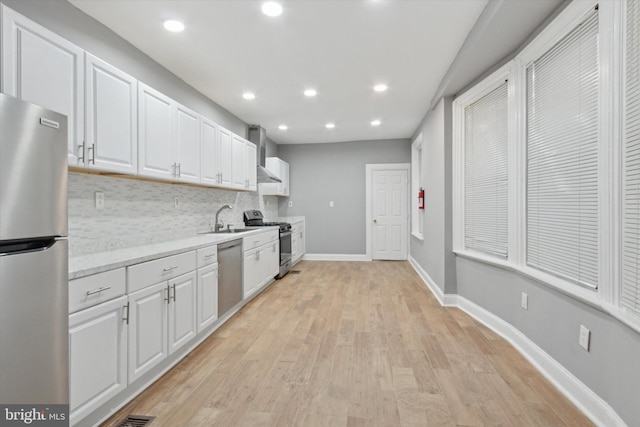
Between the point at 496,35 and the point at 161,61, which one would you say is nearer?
the point at 496,35

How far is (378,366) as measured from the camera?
234 cm

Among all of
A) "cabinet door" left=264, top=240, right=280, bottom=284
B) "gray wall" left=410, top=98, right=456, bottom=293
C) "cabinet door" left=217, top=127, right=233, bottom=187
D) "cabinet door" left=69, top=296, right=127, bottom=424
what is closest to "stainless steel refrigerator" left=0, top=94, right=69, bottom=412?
"cabinet door" left=69, top=296, right=127, bottom=424

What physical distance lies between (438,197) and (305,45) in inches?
96.4

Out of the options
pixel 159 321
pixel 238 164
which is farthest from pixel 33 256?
pixel 238 164

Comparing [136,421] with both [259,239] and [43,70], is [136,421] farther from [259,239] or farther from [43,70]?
Answer: [259,239]

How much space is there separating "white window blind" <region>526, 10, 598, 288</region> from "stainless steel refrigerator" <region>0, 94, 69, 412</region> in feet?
8.98

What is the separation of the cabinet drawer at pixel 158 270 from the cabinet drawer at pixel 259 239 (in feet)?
3.72

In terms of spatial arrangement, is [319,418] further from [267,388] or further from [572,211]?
[572,211]

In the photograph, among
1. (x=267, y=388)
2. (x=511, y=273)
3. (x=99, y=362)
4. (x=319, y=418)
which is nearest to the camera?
(x=99, y=362)

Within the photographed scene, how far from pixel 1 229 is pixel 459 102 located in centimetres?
394

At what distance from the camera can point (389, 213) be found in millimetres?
6836

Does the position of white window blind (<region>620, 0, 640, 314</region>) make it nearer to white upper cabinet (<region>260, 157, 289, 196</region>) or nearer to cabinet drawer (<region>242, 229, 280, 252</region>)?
cabinet drawer (<region>242, 229, 280, 252</region>)

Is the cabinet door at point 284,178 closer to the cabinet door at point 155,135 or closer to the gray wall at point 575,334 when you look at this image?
the cabinet door at point 155,135

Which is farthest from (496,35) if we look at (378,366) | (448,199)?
(378,366)
